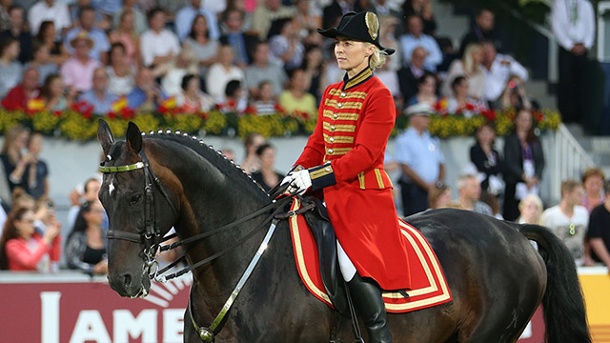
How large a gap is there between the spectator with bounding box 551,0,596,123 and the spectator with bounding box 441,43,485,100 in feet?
4.59

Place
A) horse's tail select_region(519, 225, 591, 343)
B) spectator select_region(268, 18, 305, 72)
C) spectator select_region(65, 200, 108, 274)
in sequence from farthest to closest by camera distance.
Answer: spectator select_region(268, 18, 305, 72), spectator select_region(65, 200, 108, 274), horse's tail select_region(519, 225, 591, 343)

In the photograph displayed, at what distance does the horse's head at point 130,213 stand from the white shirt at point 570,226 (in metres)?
6.84

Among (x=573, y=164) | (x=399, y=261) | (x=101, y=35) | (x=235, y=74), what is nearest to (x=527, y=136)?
(x=573, y=164)

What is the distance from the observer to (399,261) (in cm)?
698

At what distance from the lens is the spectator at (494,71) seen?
16375 mm

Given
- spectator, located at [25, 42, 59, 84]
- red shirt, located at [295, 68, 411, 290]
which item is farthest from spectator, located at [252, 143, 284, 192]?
red shirt, located at [295, 68, 411, 290]

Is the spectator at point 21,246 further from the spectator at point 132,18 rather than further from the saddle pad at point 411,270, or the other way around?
the spectator at point 132,18

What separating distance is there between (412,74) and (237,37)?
2331 mm

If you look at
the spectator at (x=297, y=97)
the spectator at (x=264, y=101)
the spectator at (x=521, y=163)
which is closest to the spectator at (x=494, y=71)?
the spectator at (x=521, y=163)

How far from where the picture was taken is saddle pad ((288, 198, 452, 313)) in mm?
6660

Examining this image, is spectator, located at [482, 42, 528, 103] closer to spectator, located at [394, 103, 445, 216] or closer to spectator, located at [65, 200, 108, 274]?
spectator, located at [394, 103, 445, 216]

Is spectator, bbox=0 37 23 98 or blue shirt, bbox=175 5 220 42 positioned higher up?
blue shirt, bbox=175 5 220 42

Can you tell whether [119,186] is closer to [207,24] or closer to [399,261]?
[399,261]

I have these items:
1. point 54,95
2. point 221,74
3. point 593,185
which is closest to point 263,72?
point 221,74
